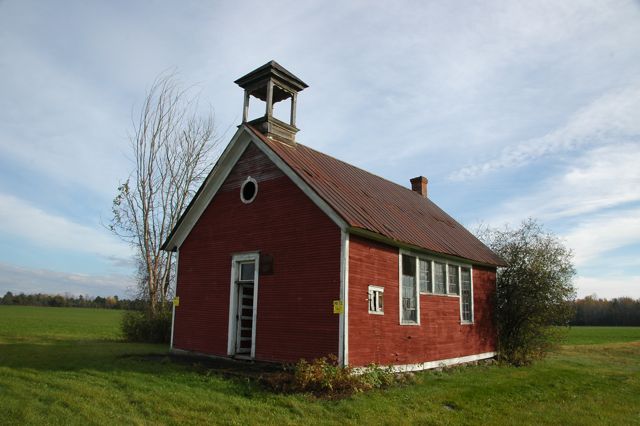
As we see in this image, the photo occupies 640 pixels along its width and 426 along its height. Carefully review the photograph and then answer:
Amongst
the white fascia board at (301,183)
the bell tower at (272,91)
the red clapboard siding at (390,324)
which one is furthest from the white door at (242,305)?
the bell tower at (272,91)

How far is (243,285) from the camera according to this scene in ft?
46.2

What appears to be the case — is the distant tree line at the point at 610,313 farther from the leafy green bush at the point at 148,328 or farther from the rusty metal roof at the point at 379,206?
the leafy green bush at the point at 148,328

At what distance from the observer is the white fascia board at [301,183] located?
38.2 ft

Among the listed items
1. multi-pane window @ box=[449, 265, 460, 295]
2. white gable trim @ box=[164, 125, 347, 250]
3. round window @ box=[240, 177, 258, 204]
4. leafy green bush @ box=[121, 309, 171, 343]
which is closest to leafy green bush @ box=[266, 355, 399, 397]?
white gable trim @ box=[164, 125, 347, 250]

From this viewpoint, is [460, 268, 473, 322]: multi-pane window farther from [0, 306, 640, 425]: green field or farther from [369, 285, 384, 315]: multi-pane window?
[369, 285, 384, 315]: multi-pane window

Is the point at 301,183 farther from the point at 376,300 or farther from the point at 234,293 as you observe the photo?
the point at 234,293

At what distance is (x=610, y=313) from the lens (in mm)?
86812

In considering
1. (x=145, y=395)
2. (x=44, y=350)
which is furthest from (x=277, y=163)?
(x=44, y=350)

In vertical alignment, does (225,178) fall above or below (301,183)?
above

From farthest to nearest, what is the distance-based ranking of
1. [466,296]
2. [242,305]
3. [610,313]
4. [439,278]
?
1. [610,313]
2. [466,296]
3. [439,278]
4. [242,305]

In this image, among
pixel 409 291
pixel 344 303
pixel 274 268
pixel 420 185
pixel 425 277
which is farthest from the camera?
pixel 420 185

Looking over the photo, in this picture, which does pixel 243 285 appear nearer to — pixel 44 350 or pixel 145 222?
pixel 44 350

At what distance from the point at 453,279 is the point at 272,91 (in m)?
8.56

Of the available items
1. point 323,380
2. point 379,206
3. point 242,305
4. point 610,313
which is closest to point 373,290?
point 323,380
